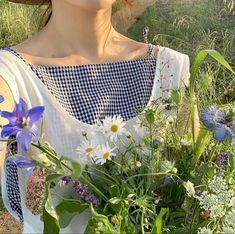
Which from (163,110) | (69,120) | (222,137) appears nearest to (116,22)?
(69,120)

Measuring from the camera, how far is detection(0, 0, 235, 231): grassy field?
176 inches

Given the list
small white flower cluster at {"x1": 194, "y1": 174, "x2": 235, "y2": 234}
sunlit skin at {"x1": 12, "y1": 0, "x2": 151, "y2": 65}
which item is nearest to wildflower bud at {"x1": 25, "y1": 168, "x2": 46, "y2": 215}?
small white flower cluster at {"x1": 194, "y1": 174, "x2": 235, "y2": 234}

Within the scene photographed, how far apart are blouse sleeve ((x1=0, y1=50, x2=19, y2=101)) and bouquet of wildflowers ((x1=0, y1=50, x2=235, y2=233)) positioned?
0.77 ft

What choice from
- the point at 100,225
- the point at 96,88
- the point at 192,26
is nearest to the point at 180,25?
the point at 192,26

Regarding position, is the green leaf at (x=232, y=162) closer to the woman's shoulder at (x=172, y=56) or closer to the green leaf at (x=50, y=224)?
the green leaf at (x=50, y=224)

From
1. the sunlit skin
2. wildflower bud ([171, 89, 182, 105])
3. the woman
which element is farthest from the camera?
the sunlit skin

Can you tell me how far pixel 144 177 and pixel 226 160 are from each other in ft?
0.41

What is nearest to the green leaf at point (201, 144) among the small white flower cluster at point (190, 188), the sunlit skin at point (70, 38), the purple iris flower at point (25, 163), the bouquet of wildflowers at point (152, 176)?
the bouquet of wildflowers at point (152, 176)

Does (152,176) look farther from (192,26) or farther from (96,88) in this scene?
(192,26)

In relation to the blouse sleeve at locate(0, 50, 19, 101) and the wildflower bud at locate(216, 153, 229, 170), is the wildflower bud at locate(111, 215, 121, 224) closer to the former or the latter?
the wildflower bud at locate(216, 153, 229, 170)

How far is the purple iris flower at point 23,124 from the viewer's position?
28.6 inches

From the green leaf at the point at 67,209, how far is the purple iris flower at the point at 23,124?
0.20 m

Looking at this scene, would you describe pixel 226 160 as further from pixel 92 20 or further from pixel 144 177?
pixel 92 20

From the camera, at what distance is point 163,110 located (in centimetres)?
97
